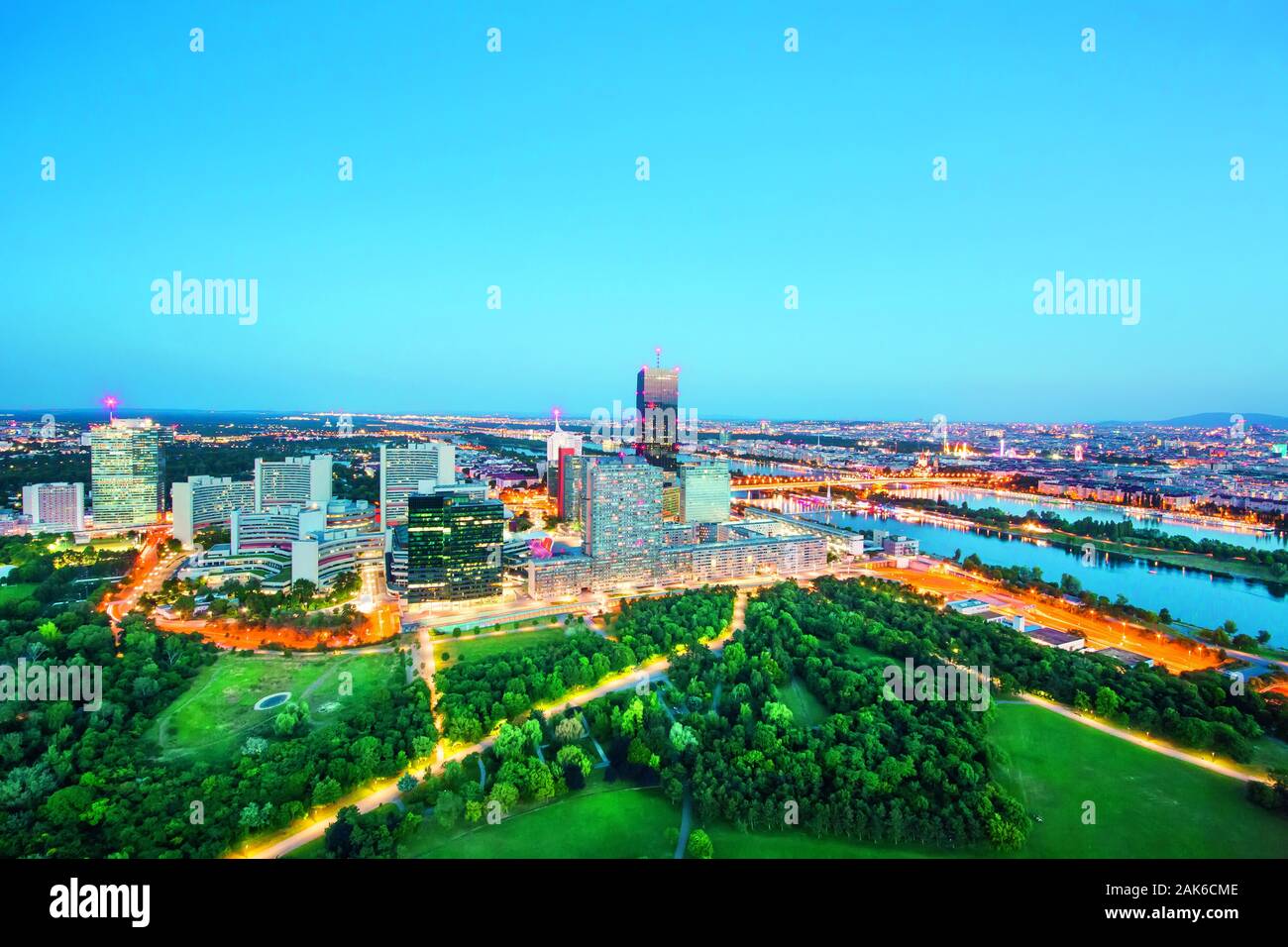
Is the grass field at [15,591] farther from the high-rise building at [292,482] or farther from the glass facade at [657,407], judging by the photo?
the glass facade at [657,407]

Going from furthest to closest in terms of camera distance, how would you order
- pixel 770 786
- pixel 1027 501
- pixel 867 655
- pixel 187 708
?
pixel 1027 501
pixel 867 655
pixel 187 708
pixel 770 786

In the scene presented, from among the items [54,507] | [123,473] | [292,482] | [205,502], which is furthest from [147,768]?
[123,473]

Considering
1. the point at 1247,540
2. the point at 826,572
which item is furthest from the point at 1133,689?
the point at 1247,540

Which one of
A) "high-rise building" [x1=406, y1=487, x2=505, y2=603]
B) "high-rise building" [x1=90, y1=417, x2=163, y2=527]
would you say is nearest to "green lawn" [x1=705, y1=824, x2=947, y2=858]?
"high-rise building" [x1=406, y1=487, x2=505, y2=603]

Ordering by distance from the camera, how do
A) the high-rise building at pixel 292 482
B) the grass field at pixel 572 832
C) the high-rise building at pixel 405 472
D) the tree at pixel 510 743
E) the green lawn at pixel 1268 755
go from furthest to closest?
the high-rise building at pixel 292 482
the high-rise building at pixel 405 472
the green lawn at pixel 1268 755
the tree at pixel 510 743
the grass field at pixel 572 832

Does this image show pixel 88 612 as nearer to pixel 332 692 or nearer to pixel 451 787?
pixel 332 692

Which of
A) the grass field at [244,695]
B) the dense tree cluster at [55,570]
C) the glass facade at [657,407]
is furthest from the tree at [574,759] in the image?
the glass facade at [657,407]

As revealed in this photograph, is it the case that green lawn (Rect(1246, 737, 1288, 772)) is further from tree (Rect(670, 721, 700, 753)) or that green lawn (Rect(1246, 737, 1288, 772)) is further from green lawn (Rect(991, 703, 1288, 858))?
tree (Rect(670, 721, 700, 753))

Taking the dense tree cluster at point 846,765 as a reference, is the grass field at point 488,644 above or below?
above
